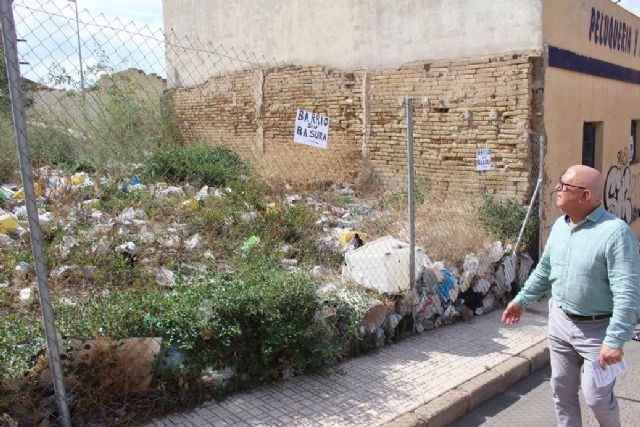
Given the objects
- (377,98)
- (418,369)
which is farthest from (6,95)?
(418,369)

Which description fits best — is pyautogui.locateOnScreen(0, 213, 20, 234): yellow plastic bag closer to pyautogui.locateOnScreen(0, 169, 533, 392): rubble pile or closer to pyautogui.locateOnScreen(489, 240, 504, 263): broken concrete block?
pyautogui.locateOnScreen(0, 169, 533, 392): rubble pile

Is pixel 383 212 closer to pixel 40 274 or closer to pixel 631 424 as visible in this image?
pixel 631 424

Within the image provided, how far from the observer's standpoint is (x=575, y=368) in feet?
10.5

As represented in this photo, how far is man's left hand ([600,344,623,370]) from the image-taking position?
277cm

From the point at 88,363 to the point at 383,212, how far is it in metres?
5.32

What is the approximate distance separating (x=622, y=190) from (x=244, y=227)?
27.2ft

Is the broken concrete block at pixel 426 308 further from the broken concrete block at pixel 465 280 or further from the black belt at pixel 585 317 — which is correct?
the black belt at pixel 585 317

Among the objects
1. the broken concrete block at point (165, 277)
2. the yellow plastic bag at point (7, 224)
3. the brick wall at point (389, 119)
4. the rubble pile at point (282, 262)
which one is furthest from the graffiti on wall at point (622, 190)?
the yellow plastic bag at point (7, 224)

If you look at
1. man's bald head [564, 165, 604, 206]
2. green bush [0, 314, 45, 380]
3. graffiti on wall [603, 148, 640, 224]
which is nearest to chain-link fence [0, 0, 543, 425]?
green bush [0, 314, 45, 380]

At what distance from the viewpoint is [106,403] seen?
11.1 ft

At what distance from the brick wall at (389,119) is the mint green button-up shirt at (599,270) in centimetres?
498

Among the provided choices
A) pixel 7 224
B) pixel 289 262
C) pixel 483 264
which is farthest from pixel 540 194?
pixel 7 224

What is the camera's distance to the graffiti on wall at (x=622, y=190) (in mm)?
10242

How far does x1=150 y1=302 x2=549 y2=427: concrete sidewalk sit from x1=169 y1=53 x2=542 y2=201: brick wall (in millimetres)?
3450
